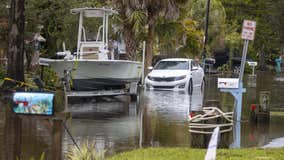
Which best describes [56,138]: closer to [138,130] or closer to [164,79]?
[138,130]

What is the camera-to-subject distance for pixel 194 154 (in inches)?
372

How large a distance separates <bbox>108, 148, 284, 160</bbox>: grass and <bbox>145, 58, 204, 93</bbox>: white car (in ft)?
53.0

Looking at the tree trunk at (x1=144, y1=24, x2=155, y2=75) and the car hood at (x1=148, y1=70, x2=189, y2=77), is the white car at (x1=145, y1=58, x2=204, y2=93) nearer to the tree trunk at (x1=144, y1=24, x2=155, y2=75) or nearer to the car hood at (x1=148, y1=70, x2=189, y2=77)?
the car hood at (x1=148, y1=70, x2=189, y2=77)

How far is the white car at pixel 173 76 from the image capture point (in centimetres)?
2616

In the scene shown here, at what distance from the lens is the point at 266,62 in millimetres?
70875

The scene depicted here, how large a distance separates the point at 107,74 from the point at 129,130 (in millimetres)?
7244

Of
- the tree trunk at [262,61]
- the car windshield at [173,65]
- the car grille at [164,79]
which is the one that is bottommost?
the tree trunk at [262,61]

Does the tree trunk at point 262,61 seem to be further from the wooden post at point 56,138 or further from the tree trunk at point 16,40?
the wooden post at point 56,138

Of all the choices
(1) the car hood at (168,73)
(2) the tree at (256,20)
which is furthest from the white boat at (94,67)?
(2) the tree at (256,20)

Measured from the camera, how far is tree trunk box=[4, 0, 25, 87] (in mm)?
19219

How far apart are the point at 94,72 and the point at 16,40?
9.23 ft

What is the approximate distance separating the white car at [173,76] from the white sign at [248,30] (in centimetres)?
1242

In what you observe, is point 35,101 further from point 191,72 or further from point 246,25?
point 191,72

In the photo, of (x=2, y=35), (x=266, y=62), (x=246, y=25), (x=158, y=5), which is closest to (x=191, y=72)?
(x=158, y=5)
